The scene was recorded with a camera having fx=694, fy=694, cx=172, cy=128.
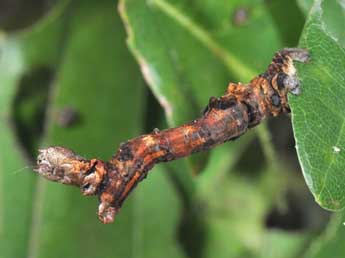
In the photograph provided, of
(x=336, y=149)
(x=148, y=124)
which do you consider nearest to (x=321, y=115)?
(x=336, y=149)

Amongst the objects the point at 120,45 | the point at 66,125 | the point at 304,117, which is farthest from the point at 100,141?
the point at 304,117

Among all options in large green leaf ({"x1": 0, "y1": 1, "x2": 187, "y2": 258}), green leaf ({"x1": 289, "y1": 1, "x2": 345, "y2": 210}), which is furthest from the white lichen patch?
large green leaf ({"x1": 0, "y1": 1, "x2": 187, "y2": 258})

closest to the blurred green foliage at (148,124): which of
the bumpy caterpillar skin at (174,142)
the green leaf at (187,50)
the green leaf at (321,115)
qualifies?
the green leaf at (187,50)

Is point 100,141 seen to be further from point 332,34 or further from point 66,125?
point 332,34

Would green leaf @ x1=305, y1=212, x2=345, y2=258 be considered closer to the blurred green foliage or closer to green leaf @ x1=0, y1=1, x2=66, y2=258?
the blurred green foliage

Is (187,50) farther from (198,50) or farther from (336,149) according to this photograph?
(336,149)

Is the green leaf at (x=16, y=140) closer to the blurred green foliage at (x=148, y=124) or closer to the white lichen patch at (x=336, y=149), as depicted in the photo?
the blurred green foliage at (x=148, y=124)
